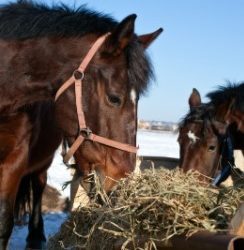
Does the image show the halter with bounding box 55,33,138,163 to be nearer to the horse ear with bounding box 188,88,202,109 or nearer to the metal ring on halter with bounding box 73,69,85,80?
the metal ring on halter with bounding box 73,69,85,80

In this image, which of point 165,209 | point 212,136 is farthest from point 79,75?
point 212,136

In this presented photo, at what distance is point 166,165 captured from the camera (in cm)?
635

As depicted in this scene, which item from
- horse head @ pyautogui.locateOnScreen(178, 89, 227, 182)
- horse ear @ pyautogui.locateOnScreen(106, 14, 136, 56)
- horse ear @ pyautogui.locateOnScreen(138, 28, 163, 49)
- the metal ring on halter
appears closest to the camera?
horse ear @ pyautogui.locateOnScreen(106, 14, 136, 56)

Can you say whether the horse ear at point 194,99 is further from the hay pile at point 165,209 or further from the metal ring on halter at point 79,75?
the hay pile at point 165,209

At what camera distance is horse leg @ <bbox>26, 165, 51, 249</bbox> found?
5531 mm

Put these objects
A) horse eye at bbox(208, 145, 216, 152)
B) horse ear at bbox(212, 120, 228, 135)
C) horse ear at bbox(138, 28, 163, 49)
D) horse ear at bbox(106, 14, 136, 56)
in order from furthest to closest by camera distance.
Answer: horse ear at bbox(212, 120, 228, 135) < horse eye at bbox(208, 145, 216, 152) < horse ear at bbox(138, 28, 163, 49) < horse ear at bbox(106, 14, 136, 56)

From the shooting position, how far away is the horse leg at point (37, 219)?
5531mm

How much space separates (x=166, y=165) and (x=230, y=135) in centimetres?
98

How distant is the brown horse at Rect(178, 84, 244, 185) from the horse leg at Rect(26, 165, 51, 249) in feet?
5.19

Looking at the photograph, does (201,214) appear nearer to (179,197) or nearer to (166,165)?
(179,197)

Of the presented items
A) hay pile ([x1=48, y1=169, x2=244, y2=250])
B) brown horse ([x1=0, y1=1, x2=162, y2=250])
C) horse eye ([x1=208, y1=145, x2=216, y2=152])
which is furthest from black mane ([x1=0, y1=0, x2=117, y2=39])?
horse eye ([x1=208, y1=145, x2=216, y2=152])

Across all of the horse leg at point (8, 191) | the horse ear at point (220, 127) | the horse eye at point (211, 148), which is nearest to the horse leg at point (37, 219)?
the horse leg at point (8, 191)

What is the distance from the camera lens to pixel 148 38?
3.56 metres

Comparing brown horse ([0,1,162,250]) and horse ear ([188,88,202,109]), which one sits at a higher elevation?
brown horse ([0,1,162,250])
